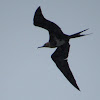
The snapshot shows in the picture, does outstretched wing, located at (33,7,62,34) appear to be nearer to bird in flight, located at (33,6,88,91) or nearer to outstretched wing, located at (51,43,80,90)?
bird in flight, located at (33,6,88,91)

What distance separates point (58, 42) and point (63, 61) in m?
2.09

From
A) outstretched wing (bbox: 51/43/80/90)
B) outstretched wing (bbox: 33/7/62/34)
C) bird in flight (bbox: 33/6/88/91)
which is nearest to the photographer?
outstretched wing (bbox: 33/7/62/34)

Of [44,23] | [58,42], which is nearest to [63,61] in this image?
[58,42]

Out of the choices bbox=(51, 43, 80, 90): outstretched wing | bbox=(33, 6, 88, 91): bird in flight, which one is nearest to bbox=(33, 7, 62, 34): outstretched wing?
bbox=(33, 6, 88, 91): bird in flight

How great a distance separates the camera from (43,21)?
15758 millimetres

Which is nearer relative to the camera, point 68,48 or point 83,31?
point 83,31

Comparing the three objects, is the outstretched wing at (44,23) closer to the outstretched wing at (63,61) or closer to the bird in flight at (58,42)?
the bird in flight at (58,42)

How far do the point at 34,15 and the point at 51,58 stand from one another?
4.25 m

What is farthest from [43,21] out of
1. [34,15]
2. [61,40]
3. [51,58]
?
[51,58]

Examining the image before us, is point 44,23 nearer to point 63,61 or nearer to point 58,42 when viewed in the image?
point 58,42

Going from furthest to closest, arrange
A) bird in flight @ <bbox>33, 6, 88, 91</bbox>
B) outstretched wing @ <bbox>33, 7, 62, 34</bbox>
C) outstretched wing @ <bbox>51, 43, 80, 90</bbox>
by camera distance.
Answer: outstretched wing @ <bbox>51, 43, 80, 90</bbox> < bird in flight @ <bbox>33, 6, 88, 91</bbox> < outstretched wing @ <bbox>33, 7, 62, 34</bbox>

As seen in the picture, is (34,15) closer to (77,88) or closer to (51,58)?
(51,58)

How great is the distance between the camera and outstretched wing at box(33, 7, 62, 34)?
15356 mm

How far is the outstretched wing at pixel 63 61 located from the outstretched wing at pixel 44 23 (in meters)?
1.75
